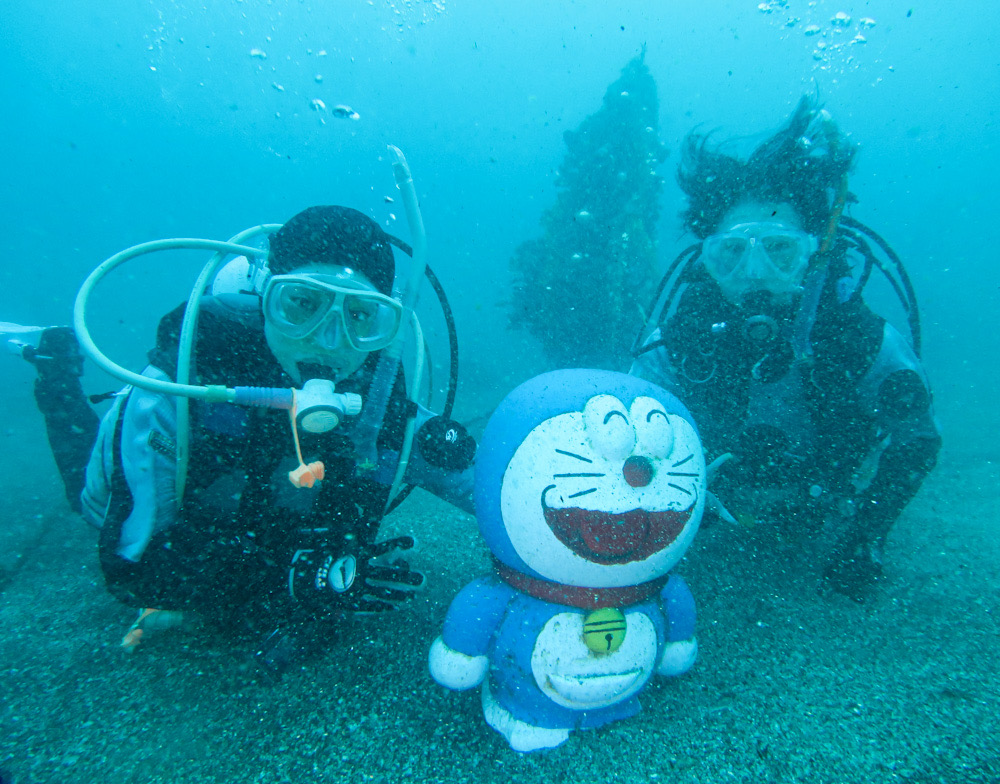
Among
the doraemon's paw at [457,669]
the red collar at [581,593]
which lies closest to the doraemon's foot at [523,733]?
the doraemon's paw at [457,669]

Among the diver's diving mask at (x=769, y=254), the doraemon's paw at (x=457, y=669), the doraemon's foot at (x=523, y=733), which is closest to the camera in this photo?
the doraemon's foot at (x=523, y=733)

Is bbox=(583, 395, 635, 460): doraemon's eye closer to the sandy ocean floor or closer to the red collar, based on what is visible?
the red collar

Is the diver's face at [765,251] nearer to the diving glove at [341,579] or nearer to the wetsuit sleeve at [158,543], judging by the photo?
the diving glove at [341,579]

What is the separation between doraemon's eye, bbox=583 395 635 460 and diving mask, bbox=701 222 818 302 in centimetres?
201

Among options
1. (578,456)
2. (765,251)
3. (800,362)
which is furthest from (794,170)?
(578,456)

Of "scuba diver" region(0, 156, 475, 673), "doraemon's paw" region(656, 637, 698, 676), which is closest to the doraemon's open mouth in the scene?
"doraemon's paw" region(656, 637, 698, 676)

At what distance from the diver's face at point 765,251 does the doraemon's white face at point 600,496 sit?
1.89 meters

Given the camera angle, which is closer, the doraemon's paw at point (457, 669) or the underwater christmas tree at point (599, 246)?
the doraemon's paw at point (457, 669)

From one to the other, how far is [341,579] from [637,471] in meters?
1.53

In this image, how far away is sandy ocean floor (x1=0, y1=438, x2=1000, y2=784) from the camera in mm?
1920

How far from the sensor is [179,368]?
92.7 inches

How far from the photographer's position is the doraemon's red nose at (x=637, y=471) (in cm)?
188

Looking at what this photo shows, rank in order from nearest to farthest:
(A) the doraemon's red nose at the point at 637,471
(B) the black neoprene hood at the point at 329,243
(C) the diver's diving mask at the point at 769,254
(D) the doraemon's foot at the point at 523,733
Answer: (A) the doraemon's red nose at the point at 637,471 → (D) the doraemon's foot at the point at 523,733 → (B) the black neoprene hood at the point at 329,243 → (C) the diver's diving mask at the point at 769,254

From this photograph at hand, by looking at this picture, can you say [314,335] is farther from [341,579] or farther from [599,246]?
[599,246]
